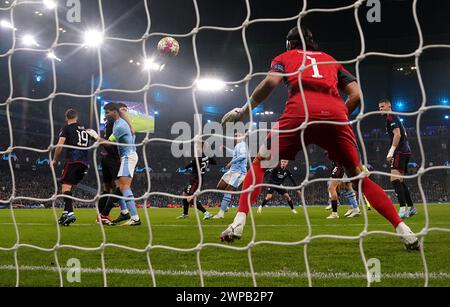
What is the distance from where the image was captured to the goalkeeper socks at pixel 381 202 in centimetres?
334

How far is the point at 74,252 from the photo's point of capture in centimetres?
399

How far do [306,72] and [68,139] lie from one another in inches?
175

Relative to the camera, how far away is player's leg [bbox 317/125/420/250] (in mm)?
3328

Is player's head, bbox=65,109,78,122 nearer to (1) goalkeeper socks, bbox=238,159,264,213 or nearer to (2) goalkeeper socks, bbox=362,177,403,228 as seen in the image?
(1) goalkeeper socks, bbox=238,159,264,213

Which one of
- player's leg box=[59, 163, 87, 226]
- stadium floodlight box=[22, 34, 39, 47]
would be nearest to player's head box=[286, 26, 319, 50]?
player's leg box=[59, 163, 87, 226]

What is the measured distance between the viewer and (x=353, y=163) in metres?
3.44

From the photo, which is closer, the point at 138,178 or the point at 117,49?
the point at 117,49

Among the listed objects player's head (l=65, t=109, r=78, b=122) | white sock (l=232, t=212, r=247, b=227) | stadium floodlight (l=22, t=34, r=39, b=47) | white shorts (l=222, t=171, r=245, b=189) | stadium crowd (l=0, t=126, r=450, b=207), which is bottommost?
stadium crowd (l=0, t=126, r=450, b=207)

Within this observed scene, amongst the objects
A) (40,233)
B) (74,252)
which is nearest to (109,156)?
(40,233)

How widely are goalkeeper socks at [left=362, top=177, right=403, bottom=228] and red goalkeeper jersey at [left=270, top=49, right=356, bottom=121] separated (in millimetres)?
629

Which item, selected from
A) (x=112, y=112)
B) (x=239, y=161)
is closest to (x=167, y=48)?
(x=112, y=112)

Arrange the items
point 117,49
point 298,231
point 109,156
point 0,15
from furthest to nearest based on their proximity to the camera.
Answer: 1. point 117,49
2. point 0,15
3. point 109,156
4. point 298,231

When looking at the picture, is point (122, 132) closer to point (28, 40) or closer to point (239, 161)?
point (239, 161)
